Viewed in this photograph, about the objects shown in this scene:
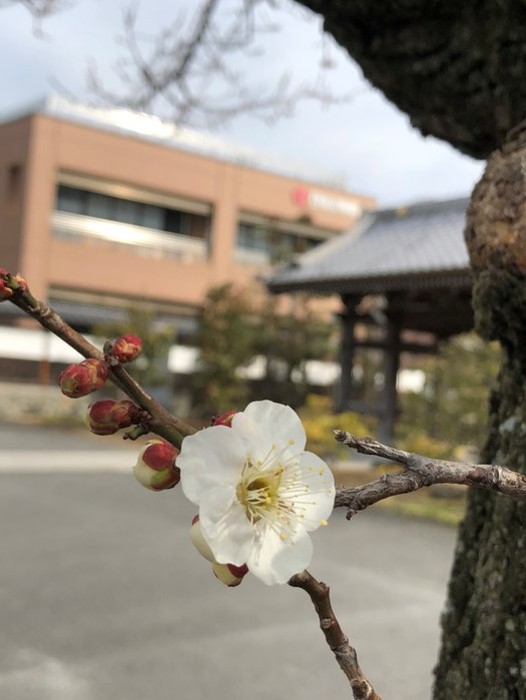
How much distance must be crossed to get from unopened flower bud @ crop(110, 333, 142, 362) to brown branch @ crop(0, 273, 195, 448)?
1cm

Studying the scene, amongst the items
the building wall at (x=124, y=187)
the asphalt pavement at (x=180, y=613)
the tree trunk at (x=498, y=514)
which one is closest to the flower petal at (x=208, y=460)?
the tree trunk at (x=498, y=514)

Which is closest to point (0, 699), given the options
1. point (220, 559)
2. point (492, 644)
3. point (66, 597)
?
point (66, 597)

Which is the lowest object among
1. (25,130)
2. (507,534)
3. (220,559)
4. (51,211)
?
(507,534)

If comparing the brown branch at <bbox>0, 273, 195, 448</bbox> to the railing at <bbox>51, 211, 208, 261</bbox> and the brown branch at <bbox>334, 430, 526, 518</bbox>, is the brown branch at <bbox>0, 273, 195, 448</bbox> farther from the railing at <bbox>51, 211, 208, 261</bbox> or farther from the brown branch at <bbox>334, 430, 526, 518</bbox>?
the railing at <bbox>51, 211, 208, 261</bbox>

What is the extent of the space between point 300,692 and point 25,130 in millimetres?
26052

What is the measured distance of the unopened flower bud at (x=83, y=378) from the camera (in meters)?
0.66

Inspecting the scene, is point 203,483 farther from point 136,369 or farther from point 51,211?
point 51,211

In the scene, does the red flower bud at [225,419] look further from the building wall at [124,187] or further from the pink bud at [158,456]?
the building wall at [124,187]

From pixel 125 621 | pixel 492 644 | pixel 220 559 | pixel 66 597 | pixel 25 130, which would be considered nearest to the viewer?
pixel 220 559

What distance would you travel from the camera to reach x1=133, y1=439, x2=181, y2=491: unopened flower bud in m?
0.68

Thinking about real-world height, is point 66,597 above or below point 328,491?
below

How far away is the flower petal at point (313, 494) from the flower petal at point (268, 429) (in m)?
0.02

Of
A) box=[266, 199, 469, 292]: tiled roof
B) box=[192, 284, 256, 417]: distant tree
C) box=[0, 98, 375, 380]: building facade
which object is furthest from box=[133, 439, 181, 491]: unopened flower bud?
box=[0, 98, 375, 380]: building facade

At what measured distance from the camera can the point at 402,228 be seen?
1513 centimetres
